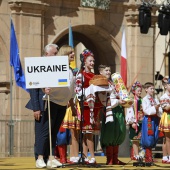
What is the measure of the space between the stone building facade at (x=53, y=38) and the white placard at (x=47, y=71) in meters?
9.49

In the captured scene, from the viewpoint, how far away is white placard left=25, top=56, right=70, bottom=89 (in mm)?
13992

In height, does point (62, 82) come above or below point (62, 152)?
above

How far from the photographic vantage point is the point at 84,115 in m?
15.2

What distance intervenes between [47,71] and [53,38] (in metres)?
10.6

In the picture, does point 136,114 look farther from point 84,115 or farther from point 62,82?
point 62,82

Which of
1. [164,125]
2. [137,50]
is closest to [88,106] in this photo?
[164,125]

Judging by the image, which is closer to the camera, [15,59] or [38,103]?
[38,103]

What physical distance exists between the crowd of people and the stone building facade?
605 centimetres

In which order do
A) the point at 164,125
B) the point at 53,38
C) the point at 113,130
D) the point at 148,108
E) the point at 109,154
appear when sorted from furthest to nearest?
the point at 53,38 < the point at 164,125 < the point at 148,108 < the point at 109,154 < the point at 113,130

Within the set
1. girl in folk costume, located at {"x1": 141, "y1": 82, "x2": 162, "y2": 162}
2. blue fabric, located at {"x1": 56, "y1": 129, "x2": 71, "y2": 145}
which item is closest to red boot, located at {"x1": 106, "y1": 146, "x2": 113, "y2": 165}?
blue fabric, located at {"x1": 56, "y1": 129, "x2": 71, "y2": 145}

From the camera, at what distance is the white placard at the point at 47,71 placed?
14.0 metres

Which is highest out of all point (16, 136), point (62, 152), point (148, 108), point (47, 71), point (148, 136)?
point (47, 71)

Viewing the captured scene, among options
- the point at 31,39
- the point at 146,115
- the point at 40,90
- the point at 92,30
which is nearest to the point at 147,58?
the point at 92,30

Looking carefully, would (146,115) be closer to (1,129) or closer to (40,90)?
(40,90)
